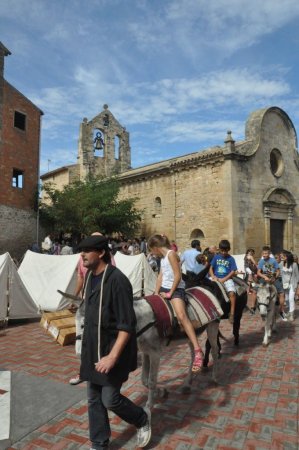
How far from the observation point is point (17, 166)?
65.8 ft

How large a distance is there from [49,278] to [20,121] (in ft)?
47.3

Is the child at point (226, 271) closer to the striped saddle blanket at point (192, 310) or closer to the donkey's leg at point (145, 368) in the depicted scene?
the striped saddle blanket at point (192, 310)

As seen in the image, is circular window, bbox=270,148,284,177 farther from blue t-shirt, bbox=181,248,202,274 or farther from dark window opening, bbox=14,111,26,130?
dark window opening, bbox=14,111,26,130

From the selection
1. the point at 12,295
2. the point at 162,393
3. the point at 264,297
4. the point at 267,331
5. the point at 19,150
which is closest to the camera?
the point at 162,393

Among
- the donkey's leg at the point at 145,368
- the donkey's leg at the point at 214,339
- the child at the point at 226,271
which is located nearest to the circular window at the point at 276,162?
the child at the point at 226,271

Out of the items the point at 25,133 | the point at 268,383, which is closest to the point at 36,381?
the point at 268,383

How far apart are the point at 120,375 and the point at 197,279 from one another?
2844 millimetres

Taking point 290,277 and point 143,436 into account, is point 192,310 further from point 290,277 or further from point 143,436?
point 290,277

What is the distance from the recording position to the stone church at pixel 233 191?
18.6 meters

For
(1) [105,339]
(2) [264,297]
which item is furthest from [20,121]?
(1) [105,339]

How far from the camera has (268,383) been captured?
4.86 m

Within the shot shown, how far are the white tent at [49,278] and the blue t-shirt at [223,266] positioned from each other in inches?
160

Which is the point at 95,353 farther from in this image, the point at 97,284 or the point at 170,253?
the point at 170,253

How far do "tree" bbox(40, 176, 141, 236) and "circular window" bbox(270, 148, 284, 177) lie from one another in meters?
9.09
